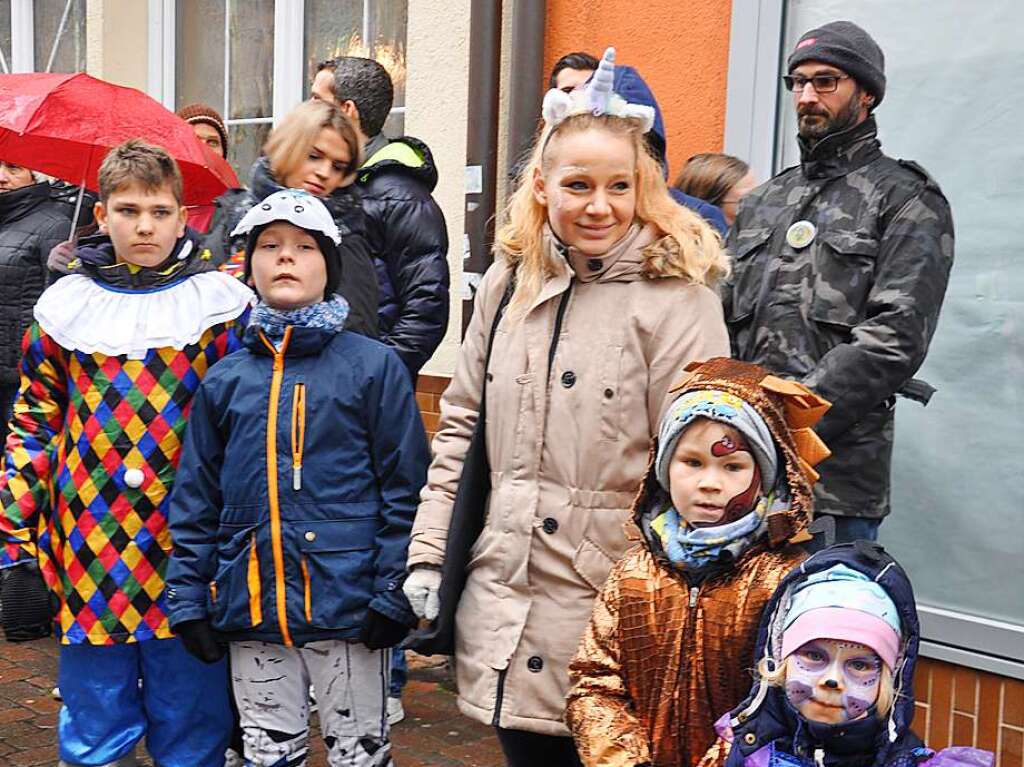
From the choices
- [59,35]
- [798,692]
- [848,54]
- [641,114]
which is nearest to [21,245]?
[641,114]

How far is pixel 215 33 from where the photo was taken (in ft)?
27.3

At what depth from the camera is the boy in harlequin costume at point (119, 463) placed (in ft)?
12.0

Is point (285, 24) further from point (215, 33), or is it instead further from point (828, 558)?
point (828, 558)

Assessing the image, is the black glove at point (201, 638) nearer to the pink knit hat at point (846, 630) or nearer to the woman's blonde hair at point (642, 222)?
the woman's blonde hair at point (642, 222)

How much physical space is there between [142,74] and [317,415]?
6125 mm

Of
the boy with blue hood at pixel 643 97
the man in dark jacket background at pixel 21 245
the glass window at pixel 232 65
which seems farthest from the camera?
the glass window at pixel 232 65

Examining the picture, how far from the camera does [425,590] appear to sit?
295 centimetres

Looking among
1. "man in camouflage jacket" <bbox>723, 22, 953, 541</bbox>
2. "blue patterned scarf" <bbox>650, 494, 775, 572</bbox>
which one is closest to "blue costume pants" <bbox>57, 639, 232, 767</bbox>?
"blue patterned scarf" <bbox>650, 494, 775, 572</bbox>

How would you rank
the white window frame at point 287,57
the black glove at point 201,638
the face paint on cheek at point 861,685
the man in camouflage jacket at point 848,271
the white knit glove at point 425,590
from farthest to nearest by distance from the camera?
the white window frame at point 287,57 → the black glove at point 201,638 → the man in camouflage jacket at point 848,271 → the white knit glove at point 425,590 → the face paint on cheek at point 861,685

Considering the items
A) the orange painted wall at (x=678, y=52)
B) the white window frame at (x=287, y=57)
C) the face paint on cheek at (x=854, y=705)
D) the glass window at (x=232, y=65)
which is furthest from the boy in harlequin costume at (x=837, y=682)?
the glass window at (x=232, y=65)

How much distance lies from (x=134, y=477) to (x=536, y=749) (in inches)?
55.0

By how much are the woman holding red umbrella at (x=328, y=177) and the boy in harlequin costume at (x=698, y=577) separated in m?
1.63

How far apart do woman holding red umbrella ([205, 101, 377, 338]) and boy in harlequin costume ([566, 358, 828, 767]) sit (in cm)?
163

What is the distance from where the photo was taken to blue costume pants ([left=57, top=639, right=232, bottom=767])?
3.74 m
